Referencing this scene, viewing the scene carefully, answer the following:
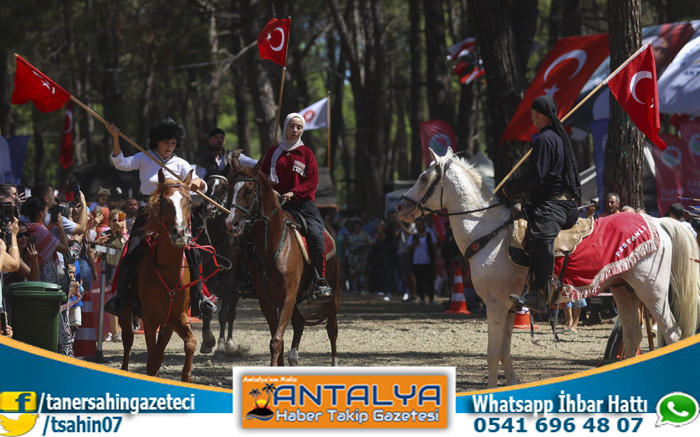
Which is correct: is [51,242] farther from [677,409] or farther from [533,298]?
[677,409]

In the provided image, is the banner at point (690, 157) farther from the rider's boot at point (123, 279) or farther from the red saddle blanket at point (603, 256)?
the rider's boot at point (123, 279)

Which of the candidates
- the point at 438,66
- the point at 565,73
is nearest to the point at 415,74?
the point at 438,66

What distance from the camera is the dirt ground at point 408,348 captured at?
1248cm

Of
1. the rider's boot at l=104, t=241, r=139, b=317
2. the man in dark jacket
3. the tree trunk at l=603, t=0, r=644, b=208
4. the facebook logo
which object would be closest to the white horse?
the man in dark jacket

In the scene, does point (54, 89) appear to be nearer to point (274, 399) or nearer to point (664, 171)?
point (274, 399)

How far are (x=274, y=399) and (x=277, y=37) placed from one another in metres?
8.10

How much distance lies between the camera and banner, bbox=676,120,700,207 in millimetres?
18562

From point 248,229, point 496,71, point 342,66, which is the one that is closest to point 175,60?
point 342,66

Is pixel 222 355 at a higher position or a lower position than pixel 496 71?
lower

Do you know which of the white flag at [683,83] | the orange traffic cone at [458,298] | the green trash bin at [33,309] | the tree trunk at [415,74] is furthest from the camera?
the tree trunk at [415,74]

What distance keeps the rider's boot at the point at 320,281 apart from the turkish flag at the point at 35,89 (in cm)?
343

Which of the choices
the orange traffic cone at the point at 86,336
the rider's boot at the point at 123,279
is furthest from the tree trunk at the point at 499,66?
the rider's boot at the point at 123,279

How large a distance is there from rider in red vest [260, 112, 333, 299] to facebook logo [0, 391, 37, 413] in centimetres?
415

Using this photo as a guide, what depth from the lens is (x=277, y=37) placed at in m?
14.7
